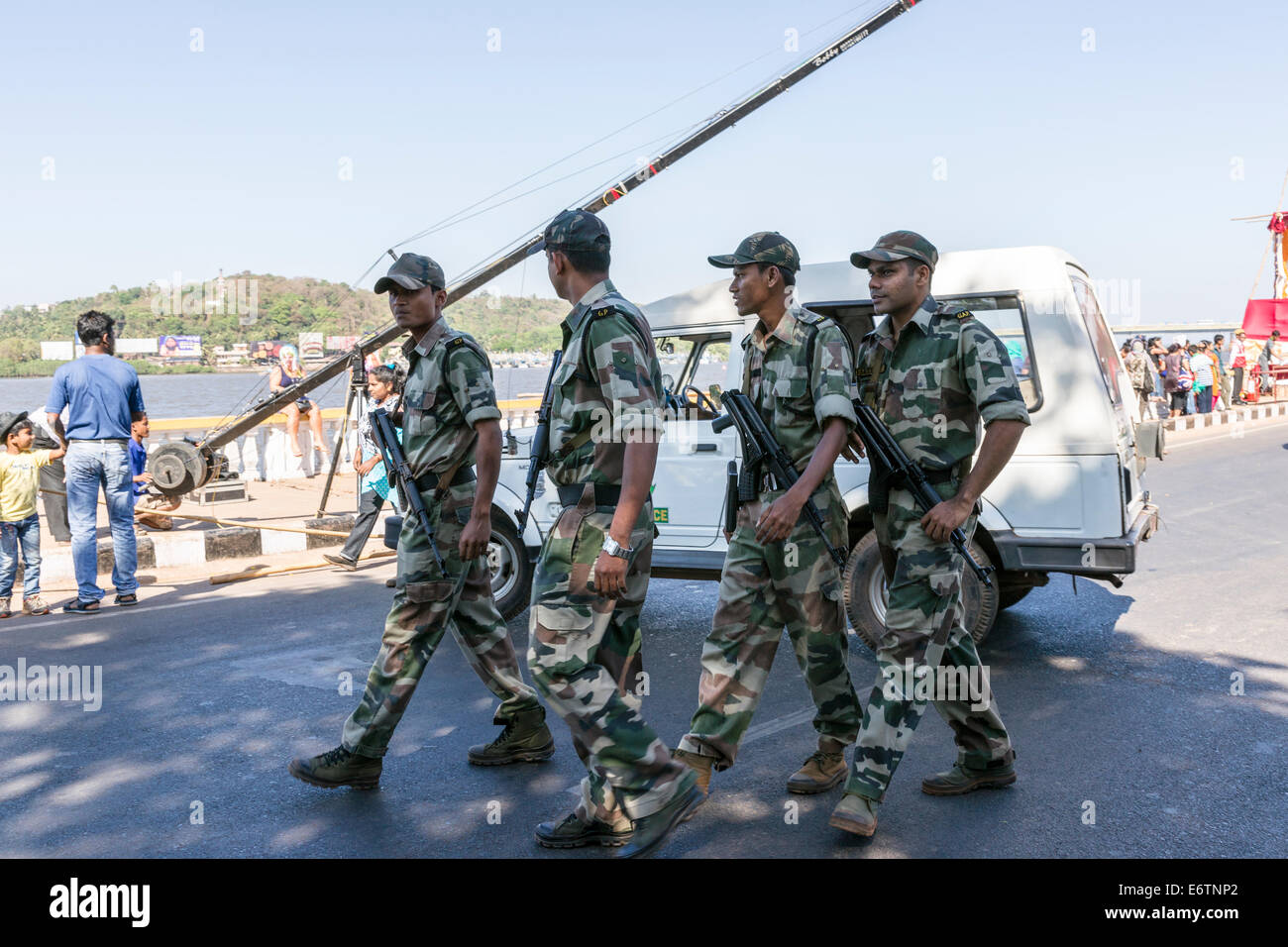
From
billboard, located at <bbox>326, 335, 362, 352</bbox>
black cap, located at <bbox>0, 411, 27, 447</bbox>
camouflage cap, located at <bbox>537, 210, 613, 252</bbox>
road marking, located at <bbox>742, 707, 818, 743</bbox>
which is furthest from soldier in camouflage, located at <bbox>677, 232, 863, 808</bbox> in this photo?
billboard, located at <bbox>326, 335, 362, 352</bbox>

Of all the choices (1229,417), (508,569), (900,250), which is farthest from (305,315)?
(1229,417)

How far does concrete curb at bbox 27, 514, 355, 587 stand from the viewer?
8.60 meters

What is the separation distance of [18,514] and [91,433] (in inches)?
29.1

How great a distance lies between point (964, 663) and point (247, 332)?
2109 cm

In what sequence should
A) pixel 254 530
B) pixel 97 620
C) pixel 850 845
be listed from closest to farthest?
pixel 850 845 < pixel 97 620 < pixel 254 530

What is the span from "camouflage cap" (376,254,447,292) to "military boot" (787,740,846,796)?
2.25 meters

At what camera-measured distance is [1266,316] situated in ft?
68.0

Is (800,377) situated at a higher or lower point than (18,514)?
higher

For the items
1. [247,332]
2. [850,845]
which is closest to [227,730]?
[850,845]

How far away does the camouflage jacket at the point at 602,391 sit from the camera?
3.22 metres

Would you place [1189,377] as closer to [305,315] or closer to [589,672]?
[305,315]

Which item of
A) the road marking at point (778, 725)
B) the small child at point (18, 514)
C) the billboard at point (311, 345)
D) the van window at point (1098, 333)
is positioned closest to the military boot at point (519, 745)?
the road marking at point (778, 725)

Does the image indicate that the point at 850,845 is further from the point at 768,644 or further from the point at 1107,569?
the point at 1107,569

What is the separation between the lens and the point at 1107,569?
540 centimetres
